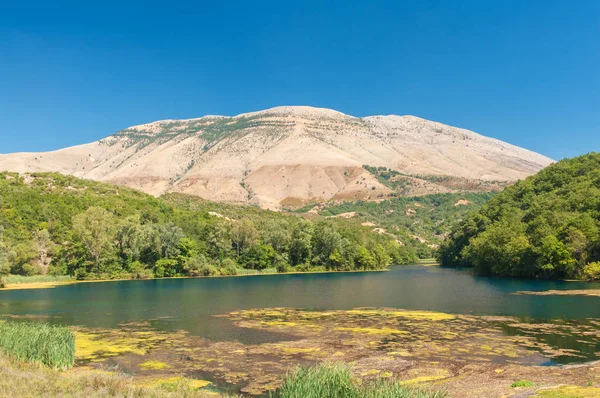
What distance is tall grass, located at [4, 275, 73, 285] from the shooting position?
243ft

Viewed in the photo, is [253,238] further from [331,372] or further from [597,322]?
[331,372]

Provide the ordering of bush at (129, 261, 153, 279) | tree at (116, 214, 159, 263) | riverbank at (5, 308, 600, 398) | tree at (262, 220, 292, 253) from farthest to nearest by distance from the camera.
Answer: tree at (262, 220, 292, 253), tree at (116, 214, 159, 263), bush at (129, 261, 153, 279), riverbank at (5, 308, 600, 398)

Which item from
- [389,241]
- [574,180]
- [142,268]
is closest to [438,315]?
[142,268]

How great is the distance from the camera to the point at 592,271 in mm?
64125

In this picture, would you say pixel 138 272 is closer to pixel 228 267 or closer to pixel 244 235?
pixel 228 267

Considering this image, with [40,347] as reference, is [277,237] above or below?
above

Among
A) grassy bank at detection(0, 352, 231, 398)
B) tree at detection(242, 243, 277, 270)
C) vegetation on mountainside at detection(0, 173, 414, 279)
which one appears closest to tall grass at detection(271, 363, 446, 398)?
grassy bank at detection(0, 352, 231, 398)

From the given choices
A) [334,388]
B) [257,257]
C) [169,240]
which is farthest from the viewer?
[257,257]

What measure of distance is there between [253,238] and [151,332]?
72.5 metres

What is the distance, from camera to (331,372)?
14102 mm

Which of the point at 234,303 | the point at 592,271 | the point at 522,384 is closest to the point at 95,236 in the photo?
the point at 234,303

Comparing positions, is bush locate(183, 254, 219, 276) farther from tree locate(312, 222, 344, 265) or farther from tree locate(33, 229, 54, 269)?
tree locate(312, 222, 344, 265)

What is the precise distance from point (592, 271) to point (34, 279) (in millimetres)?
86235

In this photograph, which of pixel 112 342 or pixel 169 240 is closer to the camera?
pixel 112 342
